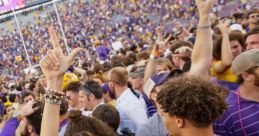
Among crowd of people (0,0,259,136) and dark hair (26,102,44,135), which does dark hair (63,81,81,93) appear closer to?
crowd of people (0,0,259,136)

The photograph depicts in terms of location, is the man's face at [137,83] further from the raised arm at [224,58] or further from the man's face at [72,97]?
the raised arm at [224,58]

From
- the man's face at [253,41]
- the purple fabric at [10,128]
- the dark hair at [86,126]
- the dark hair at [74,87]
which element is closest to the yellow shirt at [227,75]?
the man's face at [253,41]

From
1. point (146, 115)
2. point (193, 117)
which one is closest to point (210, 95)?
point (193, 117)

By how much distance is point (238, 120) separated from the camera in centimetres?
279

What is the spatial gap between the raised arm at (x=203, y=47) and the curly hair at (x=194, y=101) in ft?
2.38

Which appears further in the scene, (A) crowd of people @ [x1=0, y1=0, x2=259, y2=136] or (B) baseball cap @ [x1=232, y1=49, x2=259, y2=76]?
(B) baseball cap @ [x1=232, y1=49, x2=259, y2=76]

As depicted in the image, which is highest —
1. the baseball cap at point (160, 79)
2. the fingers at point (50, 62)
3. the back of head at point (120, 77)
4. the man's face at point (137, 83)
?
the fingers at point (50, 62)

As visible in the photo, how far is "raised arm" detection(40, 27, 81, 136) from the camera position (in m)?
2.59

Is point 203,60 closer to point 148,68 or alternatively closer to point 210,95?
point 210,95

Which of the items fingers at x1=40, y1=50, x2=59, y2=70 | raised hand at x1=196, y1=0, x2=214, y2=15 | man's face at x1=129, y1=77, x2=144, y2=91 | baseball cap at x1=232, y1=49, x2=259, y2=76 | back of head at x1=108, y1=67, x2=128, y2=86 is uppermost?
raised hand at x1=196, y1=0, x2=214, y2=15

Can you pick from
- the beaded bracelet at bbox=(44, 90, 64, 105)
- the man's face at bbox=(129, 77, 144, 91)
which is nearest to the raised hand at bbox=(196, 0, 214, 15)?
the beaded bracelet at bbox=(44, 90, 64, 105)

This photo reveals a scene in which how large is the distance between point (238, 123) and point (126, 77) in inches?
81.6

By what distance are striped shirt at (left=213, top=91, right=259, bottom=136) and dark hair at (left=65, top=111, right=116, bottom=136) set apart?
2.49 feet

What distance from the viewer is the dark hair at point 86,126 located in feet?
9.35
